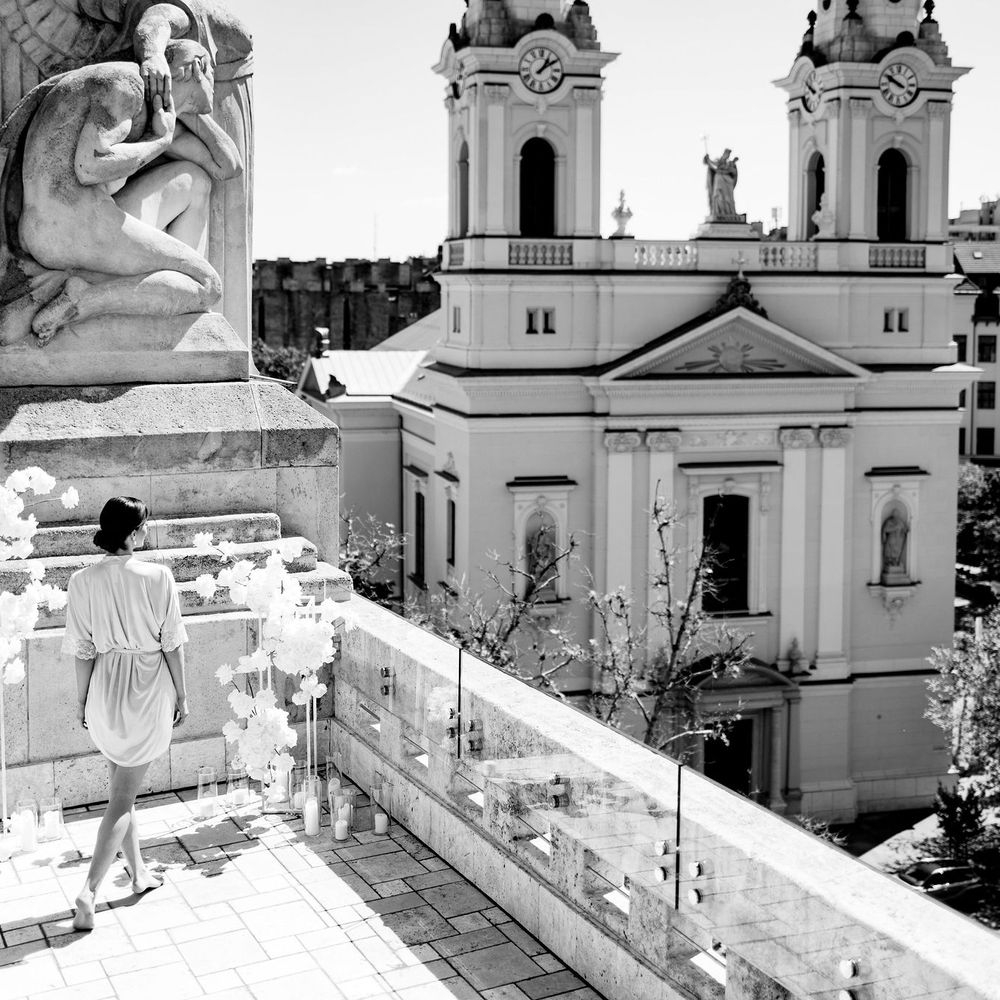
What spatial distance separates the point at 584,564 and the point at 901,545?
7630mm

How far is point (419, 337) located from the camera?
2010 inches

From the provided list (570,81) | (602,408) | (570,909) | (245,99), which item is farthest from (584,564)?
(570,909)

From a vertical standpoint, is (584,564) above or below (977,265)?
below

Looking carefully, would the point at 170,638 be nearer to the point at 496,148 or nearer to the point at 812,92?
the point at 496,148

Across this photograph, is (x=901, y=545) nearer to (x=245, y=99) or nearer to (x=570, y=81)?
(x=570, y=81)

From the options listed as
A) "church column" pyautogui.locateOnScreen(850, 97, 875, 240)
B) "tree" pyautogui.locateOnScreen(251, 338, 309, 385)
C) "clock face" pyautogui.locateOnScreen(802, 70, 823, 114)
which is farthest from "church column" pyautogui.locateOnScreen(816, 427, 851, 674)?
"tree" pyautogui.locateOnScreen(251, 338, 309, 385)

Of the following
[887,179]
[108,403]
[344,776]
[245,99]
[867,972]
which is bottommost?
[344,776]

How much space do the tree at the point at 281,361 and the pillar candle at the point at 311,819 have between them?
5862cm

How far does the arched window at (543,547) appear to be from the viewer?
34.1 meters

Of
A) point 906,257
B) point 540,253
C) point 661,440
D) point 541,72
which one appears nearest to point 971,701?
point 661,440

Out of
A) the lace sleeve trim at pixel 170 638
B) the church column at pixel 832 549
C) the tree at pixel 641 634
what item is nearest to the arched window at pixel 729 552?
the tree at pixel 641 634

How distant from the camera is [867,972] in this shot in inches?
173

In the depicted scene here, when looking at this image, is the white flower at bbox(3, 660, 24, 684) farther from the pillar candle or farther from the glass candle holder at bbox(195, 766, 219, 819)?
the pillar candle

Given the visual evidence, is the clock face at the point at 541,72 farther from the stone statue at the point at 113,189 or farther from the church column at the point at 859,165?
the stone statue at the point at 113,189
